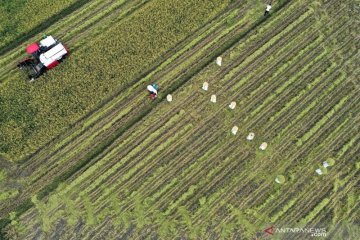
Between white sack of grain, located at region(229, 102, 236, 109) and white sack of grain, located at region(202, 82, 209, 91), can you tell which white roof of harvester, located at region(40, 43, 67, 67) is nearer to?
white sack of grain, located at region(202, 82, 209, 91)

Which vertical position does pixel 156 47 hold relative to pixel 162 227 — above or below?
above

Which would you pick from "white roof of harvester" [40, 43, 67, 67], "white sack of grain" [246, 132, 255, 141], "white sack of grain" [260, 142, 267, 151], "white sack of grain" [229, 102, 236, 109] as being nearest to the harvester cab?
"white roof of harvester" [40, 43, 67, 67]

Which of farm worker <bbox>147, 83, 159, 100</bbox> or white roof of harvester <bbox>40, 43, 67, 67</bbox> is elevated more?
white roof of harvester <bbox>40, 43, 67, 67</bbox>

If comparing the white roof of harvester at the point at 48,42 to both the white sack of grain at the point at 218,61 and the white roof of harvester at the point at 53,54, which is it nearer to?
the white roof of harvester at the point at 53,54

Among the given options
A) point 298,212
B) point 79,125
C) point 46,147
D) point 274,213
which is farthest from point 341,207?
point 46,147

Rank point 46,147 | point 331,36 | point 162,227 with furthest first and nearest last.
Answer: point 331,36 → point 46,147 → point 162,227

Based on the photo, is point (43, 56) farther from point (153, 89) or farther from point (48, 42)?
point (153, 89)

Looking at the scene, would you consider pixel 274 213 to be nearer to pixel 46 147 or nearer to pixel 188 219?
pixel 188 219
